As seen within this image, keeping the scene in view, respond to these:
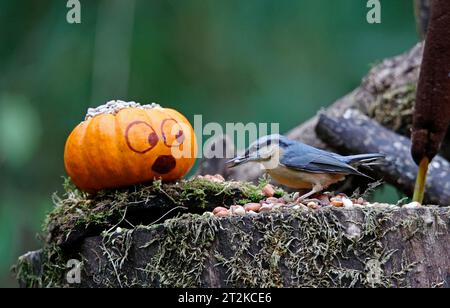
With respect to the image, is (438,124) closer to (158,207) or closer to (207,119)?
(158,207)

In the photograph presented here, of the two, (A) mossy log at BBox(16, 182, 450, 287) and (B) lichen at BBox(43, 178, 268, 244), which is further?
(B) lichen at BBox(43, 178, 268, 244)

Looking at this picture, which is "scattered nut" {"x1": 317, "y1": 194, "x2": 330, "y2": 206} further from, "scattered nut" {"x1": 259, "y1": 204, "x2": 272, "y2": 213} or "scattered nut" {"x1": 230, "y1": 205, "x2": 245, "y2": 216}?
"scattered nut" {"x1": 230, "y1": 205, "x2": 245, "y2": 216}

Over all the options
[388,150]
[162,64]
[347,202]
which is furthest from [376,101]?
[162,64]

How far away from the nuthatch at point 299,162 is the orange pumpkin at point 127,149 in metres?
0.30

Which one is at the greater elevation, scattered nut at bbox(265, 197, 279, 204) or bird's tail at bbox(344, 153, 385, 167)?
bird's tail at bbox(344, 153, 385, 167)

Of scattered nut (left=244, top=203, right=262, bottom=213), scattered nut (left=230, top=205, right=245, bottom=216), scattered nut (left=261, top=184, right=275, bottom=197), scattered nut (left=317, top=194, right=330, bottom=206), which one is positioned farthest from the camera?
scattered nut (left=261, top=184, right=275, bottom=197)

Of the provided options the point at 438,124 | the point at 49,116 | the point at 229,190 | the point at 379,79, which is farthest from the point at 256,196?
the point at 49,116

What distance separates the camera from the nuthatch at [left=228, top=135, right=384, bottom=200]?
11.8 ft

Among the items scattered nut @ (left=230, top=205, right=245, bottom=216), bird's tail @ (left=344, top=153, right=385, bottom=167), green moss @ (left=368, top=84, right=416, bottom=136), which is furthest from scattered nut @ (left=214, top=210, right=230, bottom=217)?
green moss @ (left=368, top=84, right=416, bottom=136)

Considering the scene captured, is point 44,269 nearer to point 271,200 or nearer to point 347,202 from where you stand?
point 271,200

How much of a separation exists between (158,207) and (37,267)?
0.79 m

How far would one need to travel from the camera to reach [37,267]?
3908mm

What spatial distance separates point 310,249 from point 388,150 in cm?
267
